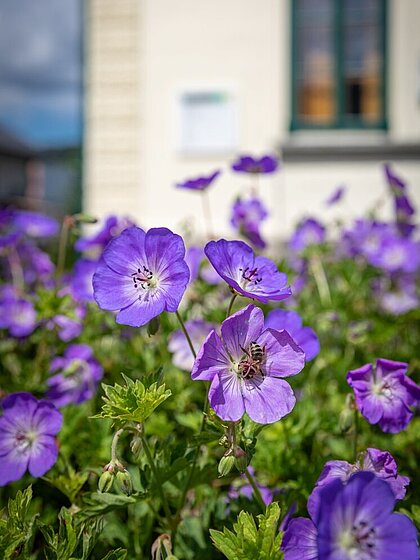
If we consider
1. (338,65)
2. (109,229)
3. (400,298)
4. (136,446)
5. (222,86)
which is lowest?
(400,298)

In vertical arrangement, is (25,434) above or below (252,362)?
below

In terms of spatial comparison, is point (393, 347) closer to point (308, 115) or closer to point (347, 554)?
point (347, 554)

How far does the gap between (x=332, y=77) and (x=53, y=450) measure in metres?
5.44

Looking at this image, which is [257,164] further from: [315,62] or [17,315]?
[315,62]

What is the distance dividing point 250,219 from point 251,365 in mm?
979

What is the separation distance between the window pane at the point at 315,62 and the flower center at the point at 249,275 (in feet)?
16.8

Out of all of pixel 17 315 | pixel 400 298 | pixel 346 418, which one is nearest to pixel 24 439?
pixel 346 418

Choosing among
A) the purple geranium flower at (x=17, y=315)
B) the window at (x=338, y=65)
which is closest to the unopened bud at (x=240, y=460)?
the purple geranium flower at (x=17, y=315)

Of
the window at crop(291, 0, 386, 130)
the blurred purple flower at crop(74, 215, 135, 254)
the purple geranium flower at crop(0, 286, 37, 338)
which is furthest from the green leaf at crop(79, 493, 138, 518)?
the window at crop(291, 0, 386, 130)

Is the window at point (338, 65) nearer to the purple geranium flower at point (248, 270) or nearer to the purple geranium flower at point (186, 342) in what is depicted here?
the purple geranium flower at point (186, 342)

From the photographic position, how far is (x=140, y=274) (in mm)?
737

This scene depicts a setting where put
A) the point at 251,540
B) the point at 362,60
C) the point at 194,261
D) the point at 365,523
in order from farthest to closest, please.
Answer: the point at 362,60 → the point at 194,261 → the point at 251,540 → the point at 365,523

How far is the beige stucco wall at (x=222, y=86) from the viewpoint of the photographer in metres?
5.42

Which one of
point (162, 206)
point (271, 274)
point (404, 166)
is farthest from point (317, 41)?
point (271, 274)
